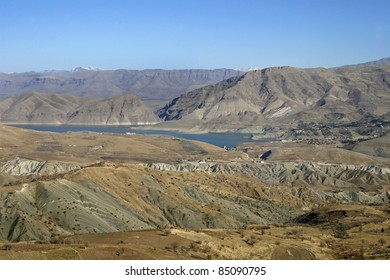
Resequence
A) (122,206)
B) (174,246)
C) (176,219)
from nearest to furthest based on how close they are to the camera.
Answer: (174,246), (122,206), (176,219)

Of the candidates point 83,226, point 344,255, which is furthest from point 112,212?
point 344,255

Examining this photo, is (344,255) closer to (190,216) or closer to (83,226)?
(83,226)

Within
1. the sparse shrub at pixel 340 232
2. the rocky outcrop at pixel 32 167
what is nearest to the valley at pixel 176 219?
the sparse shrub at pixel 340 232

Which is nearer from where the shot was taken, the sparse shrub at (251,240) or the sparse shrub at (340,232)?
the sparse shrub at (251,240)

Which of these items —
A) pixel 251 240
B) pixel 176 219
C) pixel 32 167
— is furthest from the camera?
pixel 32 167

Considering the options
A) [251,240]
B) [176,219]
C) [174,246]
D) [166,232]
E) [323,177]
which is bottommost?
[323,177]

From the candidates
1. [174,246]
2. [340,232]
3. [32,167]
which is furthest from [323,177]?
[174,246]

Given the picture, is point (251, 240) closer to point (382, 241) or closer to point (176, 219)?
point (382, 241)

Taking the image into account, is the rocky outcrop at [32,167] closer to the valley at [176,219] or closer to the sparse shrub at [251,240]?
the valley at [176,219]

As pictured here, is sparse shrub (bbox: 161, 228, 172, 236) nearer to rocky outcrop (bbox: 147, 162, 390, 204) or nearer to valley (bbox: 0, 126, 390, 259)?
valley (bbox: 0, 126, 390, 259)

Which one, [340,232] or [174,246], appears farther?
[340,232]

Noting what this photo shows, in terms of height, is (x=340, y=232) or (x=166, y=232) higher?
(x=166, y=232)
